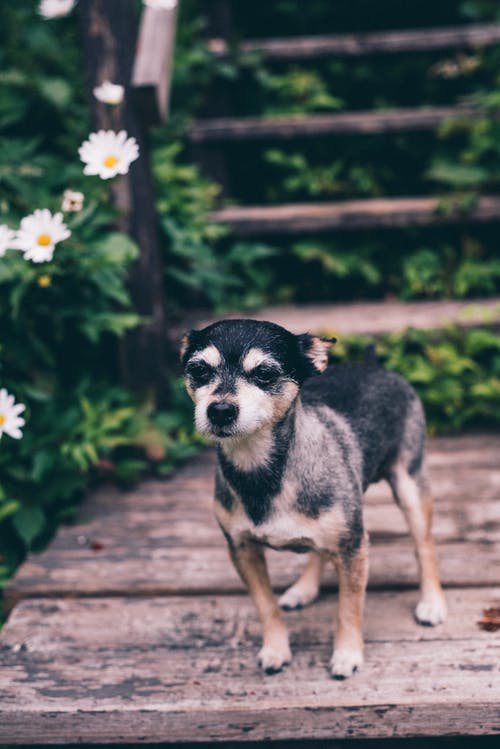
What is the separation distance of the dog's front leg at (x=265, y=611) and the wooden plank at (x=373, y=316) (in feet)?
6.20

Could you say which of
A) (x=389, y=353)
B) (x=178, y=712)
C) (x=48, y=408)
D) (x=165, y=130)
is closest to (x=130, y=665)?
(x=178, y=712)

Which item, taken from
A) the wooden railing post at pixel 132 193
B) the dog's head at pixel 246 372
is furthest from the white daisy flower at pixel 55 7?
the dog's head at pixel 246 372

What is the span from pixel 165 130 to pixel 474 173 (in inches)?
74.3

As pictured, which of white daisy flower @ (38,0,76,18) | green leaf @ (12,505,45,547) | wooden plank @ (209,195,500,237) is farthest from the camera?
wooden plank @ (209,195,500,237)

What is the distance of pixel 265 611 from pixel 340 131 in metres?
3.24

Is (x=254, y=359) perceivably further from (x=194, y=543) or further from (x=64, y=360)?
(x=64, y=360)

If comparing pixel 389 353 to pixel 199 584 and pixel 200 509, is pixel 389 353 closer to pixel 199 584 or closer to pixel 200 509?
pixel 200 509

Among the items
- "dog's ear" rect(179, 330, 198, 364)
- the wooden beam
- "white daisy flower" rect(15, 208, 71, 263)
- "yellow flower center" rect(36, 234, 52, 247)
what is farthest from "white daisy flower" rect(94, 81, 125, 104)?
"dog's ear" rect(179, 330, 198, 364)

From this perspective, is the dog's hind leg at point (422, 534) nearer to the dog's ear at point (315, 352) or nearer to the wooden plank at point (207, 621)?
the wooden plank at point (207, 621)

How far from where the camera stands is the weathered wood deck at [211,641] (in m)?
2.46

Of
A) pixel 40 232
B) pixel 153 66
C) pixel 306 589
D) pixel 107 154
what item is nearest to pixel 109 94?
pixel 153 66

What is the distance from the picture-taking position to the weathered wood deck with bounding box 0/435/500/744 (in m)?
2.46

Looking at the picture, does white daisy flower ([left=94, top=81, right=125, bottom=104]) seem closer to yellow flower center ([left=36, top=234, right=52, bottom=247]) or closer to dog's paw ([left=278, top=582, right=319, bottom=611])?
yellow flower center ([left=36, top=234, right=52, bottom=247])

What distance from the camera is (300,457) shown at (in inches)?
94.5
